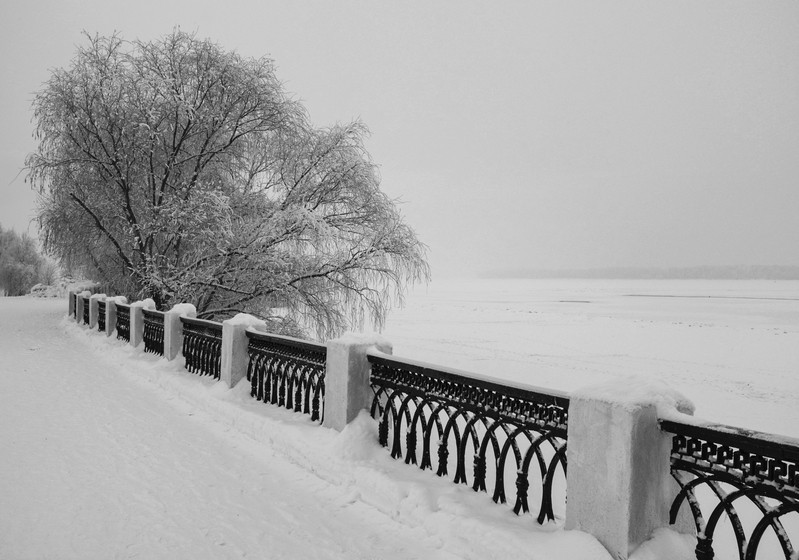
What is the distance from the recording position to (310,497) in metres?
4.85

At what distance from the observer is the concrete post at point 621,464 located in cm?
325

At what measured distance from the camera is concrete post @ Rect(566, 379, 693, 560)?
3.25 metres

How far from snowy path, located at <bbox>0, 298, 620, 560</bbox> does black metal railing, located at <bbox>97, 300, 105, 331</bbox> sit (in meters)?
9.43

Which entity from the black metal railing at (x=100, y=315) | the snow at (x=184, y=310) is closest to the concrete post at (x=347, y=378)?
the snow at (x=184, y=310)

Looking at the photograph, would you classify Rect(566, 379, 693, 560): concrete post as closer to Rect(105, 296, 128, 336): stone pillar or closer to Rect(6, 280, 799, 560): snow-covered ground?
Rect(6, 280, 799, 560): snow-covered ground

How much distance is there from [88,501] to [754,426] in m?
13.8

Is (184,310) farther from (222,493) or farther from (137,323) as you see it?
(222,493)

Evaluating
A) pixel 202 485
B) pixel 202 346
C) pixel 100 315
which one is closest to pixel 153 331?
pixel 202 346

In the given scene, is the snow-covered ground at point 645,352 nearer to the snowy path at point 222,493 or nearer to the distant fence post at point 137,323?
the snowy path at point 222,493

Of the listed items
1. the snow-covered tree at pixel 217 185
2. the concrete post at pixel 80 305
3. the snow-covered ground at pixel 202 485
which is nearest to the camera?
the snow-covered ground at pixel 202 485

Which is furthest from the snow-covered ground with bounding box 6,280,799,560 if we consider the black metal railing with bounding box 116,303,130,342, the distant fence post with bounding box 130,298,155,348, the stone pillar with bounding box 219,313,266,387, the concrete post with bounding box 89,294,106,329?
the concrete post with bounding box 89,294,106,329

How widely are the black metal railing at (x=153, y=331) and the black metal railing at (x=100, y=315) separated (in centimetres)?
533

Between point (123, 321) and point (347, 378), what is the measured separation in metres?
11.2

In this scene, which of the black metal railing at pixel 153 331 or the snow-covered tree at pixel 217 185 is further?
the snow-covered tree at pixel 217 185
